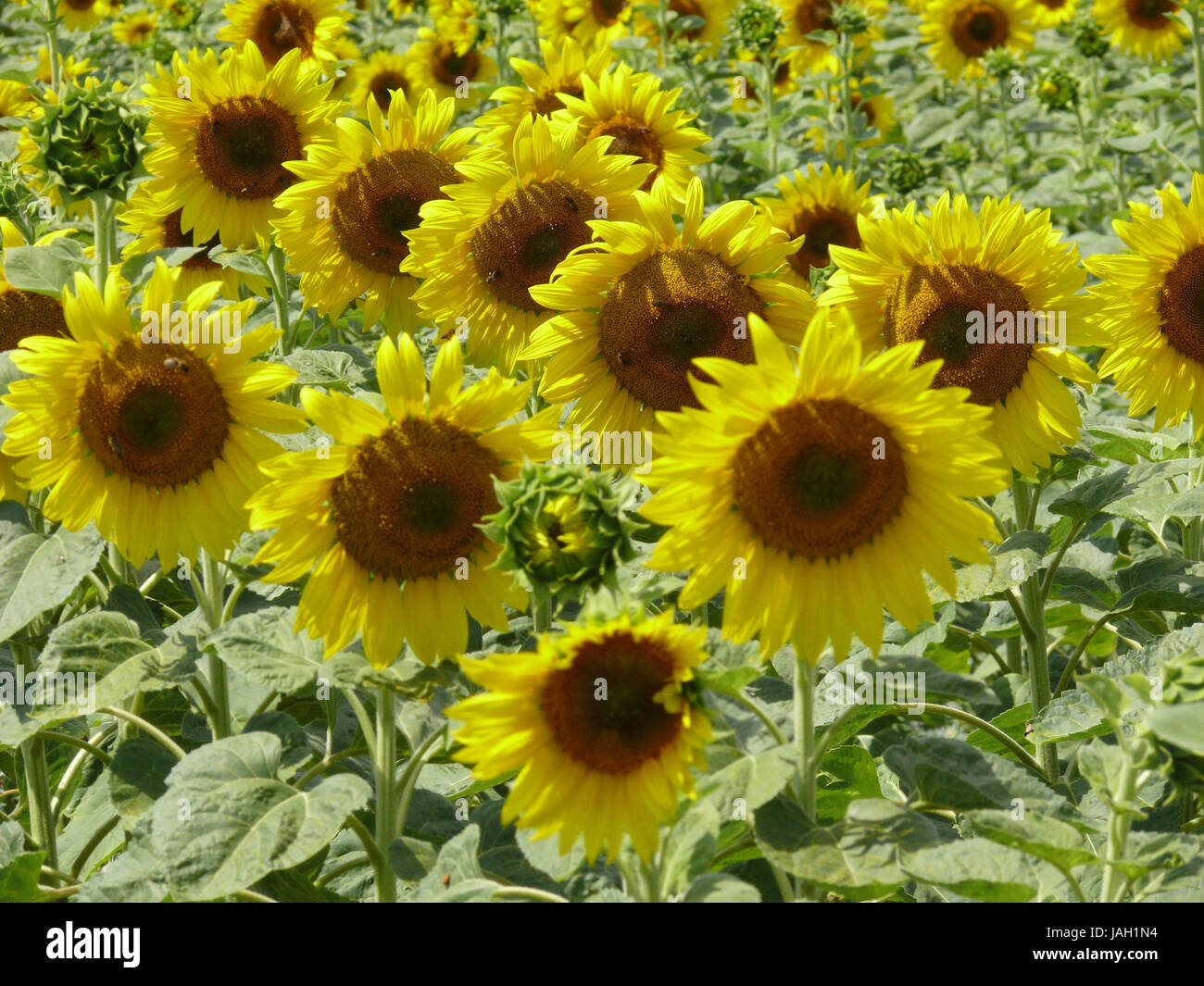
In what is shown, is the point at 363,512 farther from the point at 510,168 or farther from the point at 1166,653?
the point at 1166,653

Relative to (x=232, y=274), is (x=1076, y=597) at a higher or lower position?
lower

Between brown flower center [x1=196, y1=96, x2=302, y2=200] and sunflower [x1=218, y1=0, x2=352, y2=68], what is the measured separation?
1.45 m

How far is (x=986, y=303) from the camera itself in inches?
104

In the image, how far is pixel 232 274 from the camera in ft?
13.0

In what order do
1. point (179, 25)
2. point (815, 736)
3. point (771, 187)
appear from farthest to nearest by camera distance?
point (179, 25) < point (771, 187) < point (815, 736)

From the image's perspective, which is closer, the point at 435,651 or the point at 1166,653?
the point at 435,651

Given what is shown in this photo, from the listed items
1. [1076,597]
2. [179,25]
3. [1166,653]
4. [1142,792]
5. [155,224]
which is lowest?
[1142,792]

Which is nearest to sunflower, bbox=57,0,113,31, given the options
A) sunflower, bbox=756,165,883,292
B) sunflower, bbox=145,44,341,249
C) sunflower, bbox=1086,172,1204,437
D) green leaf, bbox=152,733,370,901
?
sunflower, bbox=145,44,341,249

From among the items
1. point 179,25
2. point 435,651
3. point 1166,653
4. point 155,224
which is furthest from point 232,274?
point 179,25

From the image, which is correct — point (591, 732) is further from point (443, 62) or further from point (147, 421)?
point (443, 62)

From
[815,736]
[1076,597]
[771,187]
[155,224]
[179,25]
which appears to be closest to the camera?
[815,736]

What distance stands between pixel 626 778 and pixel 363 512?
0.62 metres

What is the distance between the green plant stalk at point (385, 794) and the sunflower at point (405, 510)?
14 centimetres

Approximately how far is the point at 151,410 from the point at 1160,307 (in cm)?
215
